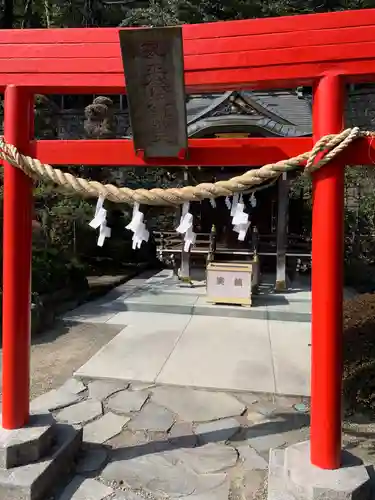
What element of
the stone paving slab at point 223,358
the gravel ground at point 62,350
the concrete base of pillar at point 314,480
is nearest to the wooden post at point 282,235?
the stone paving slab at point 223,358

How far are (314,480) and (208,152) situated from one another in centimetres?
200

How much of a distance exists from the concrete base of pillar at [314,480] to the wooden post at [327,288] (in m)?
0.07

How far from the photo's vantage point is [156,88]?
7.82 ft

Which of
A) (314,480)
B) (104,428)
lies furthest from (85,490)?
(314,480)

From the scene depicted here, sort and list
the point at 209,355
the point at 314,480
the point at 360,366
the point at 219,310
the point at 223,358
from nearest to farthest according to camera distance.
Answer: the point at 314,480
the point at 360,366
the point at 223,358
the point at 209,355
the point at 219,310

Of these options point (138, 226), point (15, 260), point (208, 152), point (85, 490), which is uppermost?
point (208, 152)

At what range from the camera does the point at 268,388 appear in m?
4.28

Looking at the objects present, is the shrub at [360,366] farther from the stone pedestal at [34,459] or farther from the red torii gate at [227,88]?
the stone pedestal at [34,459]

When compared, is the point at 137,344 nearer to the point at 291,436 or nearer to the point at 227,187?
the point at 291,436

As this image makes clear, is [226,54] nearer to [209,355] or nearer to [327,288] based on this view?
[327,288]

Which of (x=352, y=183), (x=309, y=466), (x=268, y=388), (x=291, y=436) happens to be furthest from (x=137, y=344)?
(x=352, y=183)

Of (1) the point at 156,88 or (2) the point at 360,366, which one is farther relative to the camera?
(2) the point at 360,366

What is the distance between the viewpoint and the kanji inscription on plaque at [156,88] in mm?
2232

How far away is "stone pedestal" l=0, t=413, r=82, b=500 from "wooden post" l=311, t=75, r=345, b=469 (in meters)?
1.64
